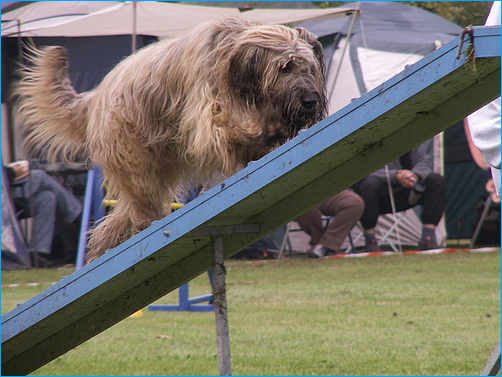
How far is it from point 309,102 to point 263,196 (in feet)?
1.39

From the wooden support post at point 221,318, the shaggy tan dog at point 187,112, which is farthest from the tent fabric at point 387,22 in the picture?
the wooden support post at point 221,318

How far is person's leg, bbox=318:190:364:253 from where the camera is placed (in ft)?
26.5

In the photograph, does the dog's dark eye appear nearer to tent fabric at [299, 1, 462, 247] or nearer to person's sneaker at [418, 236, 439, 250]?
tent fabric at [299, 1, 462, 247]

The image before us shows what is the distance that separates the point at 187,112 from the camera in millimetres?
2408

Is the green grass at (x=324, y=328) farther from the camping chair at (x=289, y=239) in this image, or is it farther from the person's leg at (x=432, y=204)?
the person's leg at (x=432, y=204)

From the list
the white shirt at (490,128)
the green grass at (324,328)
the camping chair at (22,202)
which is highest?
the white shirt at (490,128)

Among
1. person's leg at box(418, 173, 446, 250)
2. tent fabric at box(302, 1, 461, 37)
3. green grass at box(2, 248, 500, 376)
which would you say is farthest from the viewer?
tent fabric at box(302, 1, 461, 37)

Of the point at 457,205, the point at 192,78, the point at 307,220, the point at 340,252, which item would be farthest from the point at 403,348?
the point at 457,205

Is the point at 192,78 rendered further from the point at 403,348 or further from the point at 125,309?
the point at 403,348

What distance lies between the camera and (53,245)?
8234 mm

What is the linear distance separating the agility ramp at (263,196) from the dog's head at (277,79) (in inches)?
9.1

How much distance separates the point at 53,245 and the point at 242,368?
5377 mm

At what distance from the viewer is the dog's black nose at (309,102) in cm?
224

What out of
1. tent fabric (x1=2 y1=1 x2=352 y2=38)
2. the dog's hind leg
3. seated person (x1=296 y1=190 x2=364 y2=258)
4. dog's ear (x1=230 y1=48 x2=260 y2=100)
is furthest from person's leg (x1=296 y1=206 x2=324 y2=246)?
dog's ear (x1=230 y1=48 x2=260 y2=100)
